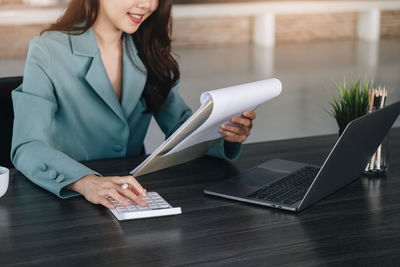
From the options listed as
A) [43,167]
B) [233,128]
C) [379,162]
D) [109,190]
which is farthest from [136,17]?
[379,162]

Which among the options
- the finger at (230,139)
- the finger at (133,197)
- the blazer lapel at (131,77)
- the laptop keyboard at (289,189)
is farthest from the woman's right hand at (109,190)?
the blazer lapel at (131,77)

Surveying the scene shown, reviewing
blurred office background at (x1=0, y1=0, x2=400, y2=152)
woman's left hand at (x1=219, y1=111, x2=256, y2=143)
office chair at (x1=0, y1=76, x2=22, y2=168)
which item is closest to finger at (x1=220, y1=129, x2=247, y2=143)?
woman's left hand at (x1=219, y1=111, x2=256, y2=143)

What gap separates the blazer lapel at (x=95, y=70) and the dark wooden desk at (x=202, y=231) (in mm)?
382

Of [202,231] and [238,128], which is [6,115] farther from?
[202,231]

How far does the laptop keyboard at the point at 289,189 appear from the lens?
1255 mm

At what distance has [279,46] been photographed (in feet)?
29.9

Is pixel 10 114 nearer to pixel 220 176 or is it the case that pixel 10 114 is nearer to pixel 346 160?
pixel 220 176

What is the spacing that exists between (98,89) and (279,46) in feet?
25.1

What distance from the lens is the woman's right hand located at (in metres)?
1.21

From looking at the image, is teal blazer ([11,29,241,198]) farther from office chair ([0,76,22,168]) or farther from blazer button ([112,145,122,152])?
office chair ([0,76,22,168])

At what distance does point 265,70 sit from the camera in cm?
688

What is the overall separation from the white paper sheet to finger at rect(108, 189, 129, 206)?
20 cm

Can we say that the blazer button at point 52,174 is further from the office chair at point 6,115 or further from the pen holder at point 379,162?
the pen holder at point 379,162

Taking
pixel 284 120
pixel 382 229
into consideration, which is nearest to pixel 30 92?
pixel 382 229
